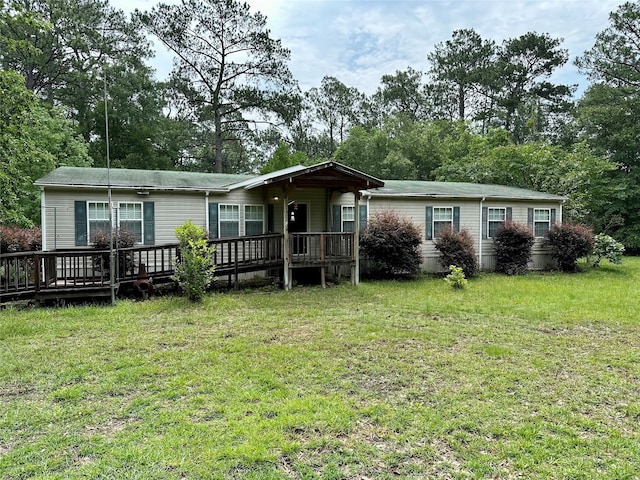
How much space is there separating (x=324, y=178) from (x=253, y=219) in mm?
2801

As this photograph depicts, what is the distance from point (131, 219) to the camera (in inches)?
382

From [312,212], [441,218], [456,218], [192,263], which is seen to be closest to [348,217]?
[312,212]

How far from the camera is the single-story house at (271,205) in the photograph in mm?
9188

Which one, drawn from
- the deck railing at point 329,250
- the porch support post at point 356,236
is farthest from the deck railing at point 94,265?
the porch support post at point 356,236

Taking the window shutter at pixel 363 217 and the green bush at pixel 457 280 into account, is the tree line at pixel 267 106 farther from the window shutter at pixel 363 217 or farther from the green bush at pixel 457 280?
the green bush at pixel 457 280

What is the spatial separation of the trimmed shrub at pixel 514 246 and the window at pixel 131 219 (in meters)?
11.3

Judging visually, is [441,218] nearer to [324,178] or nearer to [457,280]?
[457,280]

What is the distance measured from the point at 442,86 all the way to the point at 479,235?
2163 centimetres

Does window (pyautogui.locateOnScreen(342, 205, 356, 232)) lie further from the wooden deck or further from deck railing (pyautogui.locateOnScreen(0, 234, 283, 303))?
deck railing (pyautogui.locateOnScreen(0, 234, 283, 303))

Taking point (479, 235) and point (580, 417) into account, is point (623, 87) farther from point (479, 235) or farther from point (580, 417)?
point (580, 417)

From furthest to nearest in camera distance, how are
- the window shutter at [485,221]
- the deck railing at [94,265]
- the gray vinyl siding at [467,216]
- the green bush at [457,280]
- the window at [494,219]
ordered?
the window at [494,219] < the window shutter at [485,221] < the gray vinyl siding at [467,216] < the green bush at [457,280] < the deck railing at [94,265]

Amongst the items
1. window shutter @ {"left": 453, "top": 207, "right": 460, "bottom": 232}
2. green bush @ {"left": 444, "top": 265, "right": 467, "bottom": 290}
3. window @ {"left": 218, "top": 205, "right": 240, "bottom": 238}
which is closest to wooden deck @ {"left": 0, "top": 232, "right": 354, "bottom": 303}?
window @ {"left": 218, "top": 205, "right": 240, "bottom": 238}

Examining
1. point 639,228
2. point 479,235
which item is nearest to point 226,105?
point 479,235

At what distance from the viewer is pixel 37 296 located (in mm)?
7391
